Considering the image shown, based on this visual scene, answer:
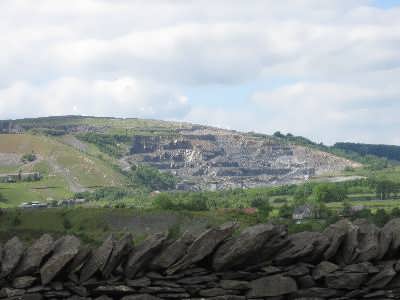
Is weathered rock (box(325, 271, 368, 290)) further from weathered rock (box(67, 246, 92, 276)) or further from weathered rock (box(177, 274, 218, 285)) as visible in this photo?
weathered rock (box(67, 246, 92, 276))

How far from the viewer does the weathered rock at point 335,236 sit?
1147 cm

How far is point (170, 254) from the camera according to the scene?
36.6 feet

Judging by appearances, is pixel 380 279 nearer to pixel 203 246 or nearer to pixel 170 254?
pixel 203 246

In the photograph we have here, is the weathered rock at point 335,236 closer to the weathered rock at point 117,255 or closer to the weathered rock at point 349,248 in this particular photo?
the weathered rock at point 349,248

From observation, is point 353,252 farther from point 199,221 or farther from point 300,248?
point 199,221

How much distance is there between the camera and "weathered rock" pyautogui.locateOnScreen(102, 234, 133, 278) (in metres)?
11.0

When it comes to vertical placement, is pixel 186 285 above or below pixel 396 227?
below

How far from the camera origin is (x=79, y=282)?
10.9m

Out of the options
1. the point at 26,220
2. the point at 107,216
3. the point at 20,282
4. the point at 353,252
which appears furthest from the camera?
the point at 107,216

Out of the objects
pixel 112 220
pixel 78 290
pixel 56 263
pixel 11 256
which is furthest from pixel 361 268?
pixel 112 220

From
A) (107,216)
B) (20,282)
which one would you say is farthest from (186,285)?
(107,216)

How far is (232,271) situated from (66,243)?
2.47 meters

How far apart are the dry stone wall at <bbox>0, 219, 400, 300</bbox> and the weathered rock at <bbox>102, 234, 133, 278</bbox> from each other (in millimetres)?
14

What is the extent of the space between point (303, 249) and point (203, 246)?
150cm
